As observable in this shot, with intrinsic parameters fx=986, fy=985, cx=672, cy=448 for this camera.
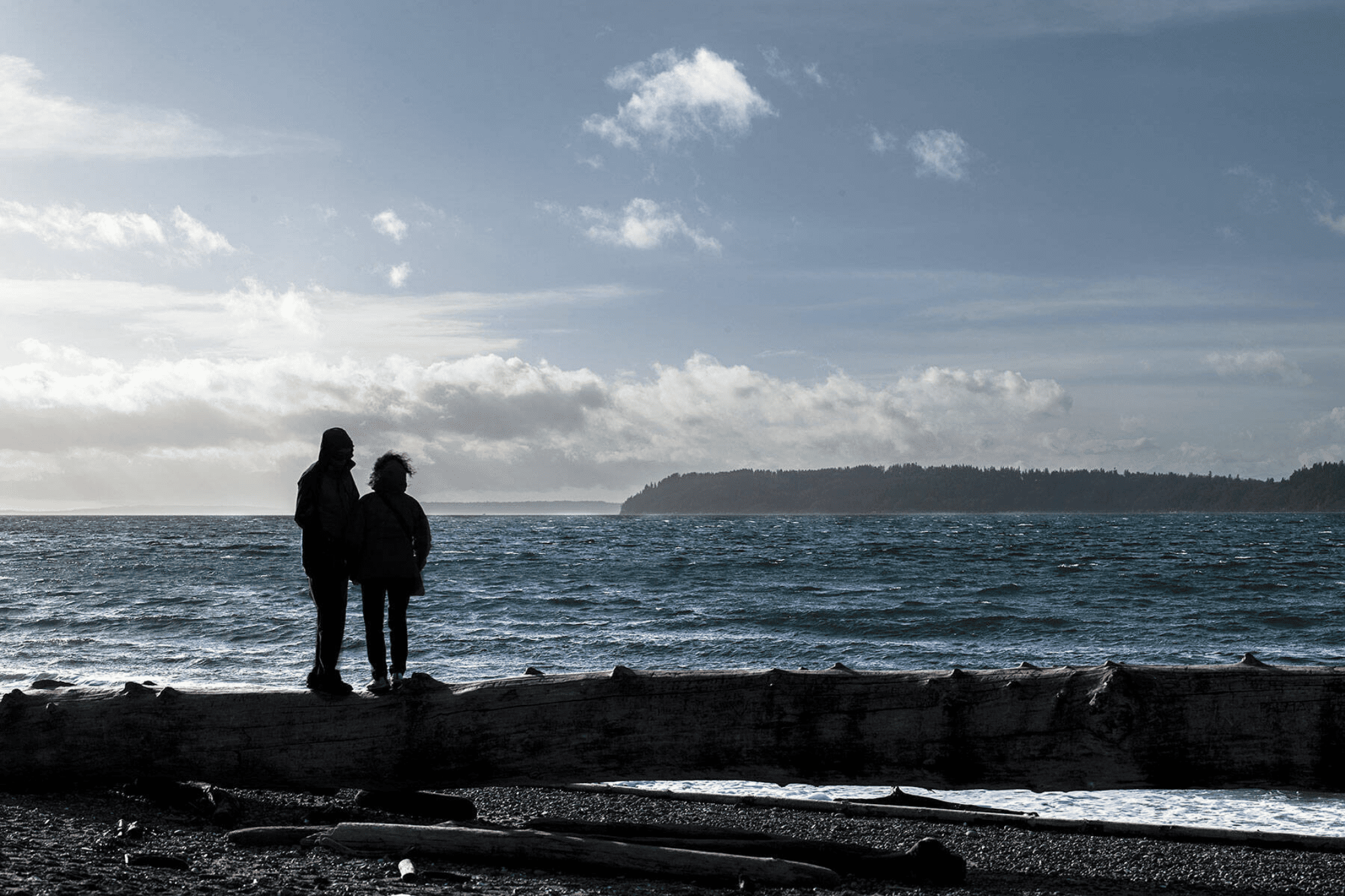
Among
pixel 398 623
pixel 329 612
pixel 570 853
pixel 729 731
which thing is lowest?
pixel 570 853

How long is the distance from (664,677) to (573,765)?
0.85 meters

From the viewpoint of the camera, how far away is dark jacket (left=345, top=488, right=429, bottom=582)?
7402mm

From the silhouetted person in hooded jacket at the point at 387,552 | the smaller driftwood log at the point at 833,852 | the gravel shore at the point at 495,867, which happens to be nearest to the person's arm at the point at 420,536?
Result: the silhouetted person in hooded jacket at the point at 387,552

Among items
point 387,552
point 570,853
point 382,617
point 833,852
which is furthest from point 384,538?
point 833,852

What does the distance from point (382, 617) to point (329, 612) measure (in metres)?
0.39

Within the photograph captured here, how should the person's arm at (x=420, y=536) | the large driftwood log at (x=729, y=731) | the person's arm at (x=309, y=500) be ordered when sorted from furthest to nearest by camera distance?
1. the person's arm at (x=420, y=536)
2. the person's arm at (x=309, y=500)
3. the large driftwood log at (x=729, y=731)

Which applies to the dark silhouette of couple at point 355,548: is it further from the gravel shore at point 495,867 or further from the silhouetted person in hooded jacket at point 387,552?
the gravel shore at point 495,867

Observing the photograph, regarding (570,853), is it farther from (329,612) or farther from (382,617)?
(329,612)

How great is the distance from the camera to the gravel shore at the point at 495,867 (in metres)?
5.24

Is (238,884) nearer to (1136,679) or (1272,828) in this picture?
(1136,679)

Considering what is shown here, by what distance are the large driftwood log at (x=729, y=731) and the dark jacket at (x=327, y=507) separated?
0.96 m

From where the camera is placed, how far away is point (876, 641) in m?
20.0

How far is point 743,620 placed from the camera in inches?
925

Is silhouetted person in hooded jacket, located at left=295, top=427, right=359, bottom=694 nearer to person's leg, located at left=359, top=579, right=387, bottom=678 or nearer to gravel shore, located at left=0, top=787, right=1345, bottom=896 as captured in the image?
person's leg, located at left=359, top=579, right=387, bottom=678
